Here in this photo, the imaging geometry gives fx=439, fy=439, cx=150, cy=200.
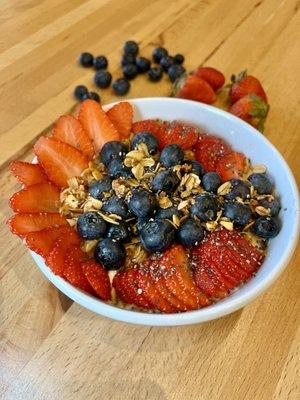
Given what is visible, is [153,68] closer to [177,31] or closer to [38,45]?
[177,31]

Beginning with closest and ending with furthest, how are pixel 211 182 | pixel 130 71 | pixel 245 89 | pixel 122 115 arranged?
pixel 211 182 → pixel 122 115 → pixel 245 89 → pixel 130 71

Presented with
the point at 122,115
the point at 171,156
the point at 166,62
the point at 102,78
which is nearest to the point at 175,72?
the point at 166,62

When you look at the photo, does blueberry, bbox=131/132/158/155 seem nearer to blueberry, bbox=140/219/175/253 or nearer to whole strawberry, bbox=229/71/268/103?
blueberry, bbox=140/219/175/253

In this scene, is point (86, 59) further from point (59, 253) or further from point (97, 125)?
point (59, 253)

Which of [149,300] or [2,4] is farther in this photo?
[2,4]

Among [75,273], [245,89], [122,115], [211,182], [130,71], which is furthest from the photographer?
[130,71]

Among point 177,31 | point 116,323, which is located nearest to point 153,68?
point 177,31
